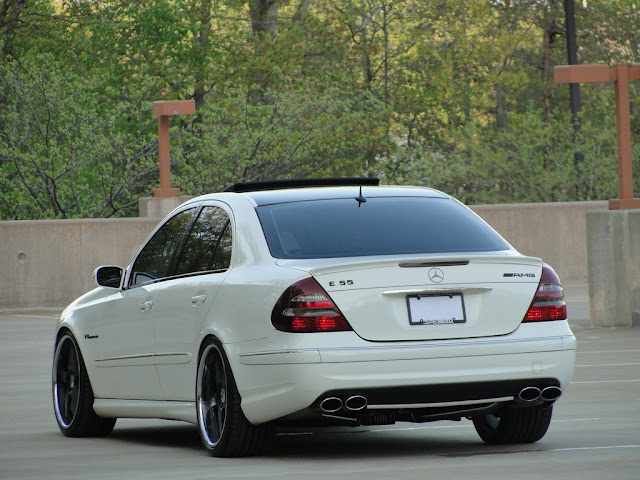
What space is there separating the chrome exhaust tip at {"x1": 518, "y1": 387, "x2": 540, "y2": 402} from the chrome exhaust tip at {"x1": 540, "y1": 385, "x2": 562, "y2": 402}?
0.03 meters

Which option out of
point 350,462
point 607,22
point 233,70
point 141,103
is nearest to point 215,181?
point 141,103

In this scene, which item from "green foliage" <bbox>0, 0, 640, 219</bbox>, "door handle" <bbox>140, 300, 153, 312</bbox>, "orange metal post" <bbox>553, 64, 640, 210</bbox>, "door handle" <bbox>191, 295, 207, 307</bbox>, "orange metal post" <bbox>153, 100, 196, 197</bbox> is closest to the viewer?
"door handle" <bbox>191, 295, 207, 307</bbox>

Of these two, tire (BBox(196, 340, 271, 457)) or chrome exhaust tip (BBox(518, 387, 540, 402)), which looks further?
tire (BBox(196, 340, 271, 457))

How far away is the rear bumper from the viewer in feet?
24.2

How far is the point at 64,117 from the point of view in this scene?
101 ft

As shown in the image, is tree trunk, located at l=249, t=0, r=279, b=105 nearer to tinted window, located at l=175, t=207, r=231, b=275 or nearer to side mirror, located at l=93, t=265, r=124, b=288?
side mirror, located at l=93, t=265, r=124, b=288

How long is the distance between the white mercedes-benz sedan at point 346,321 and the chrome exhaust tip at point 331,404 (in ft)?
0.03

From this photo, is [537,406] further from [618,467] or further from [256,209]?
[256,209]

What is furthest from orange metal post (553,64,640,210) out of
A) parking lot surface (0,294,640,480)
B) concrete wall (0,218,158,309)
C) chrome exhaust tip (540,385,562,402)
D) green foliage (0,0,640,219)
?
green foliage (0,0,640,219)

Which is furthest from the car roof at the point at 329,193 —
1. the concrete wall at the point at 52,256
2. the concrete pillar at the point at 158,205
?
the concrete pillar at the point at 158,205

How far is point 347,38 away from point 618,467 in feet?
126

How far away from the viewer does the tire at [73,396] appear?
9688 millimetres

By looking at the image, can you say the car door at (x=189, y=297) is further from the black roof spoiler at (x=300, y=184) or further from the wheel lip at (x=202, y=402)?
the black roof spoiler at (x=300, y=184)

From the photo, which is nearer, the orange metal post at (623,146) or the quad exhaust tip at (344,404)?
the quad exhaust tip at (344,404)
